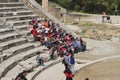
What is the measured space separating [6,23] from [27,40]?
6.42 ft

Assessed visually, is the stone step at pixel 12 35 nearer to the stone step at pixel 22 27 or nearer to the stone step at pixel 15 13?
the stone step at pixel 22 27

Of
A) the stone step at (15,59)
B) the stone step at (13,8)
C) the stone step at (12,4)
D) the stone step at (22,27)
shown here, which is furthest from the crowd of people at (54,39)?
the stone step at (12,4)

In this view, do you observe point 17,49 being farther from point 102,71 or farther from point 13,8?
point 13,8

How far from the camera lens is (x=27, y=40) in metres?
25.2

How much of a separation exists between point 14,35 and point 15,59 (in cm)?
336

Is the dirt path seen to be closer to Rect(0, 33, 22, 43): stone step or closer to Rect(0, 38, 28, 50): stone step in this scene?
Rect(0, 38, 28, 50): stone step

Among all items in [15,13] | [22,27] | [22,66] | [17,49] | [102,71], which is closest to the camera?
[22,66]

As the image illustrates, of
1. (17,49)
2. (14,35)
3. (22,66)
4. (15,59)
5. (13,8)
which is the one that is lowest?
(22,66)

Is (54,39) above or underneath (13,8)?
underneath

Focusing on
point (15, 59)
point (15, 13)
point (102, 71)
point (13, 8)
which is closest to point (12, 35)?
point (15, 59)

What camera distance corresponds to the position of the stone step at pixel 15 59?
765 inches

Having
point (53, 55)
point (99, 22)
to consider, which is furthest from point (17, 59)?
point (99, 22)

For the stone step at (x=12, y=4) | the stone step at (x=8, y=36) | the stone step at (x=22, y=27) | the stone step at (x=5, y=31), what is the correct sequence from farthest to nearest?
the stone step at (x=12, y=4)
the stone step at (x=22, y=27)
the stone step at (x=5, y=31)
the stone step at (x=8, y=36)

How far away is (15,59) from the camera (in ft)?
70.4
